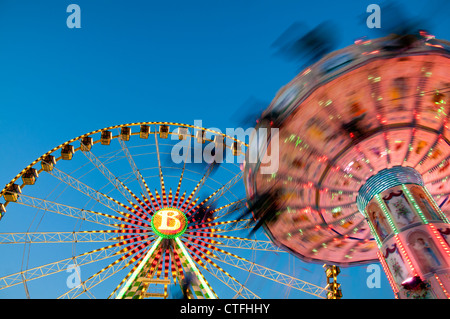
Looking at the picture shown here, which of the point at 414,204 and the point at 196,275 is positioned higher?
the point at 196,275

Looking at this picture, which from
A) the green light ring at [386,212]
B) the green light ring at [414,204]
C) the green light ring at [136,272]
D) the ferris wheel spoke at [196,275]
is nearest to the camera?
the green light ring at [414,204]

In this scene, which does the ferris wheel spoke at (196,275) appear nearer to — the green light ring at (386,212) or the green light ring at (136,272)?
the green light ring at (136,272)

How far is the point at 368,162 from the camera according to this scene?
9039mm

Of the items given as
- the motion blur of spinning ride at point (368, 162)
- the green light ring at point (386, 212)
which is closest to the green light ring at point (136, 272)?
the motion blur of spinning ride at point (368, 162)

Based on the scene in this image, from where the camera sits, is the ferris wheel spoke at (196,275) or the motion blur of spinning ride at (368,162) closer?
the motion blur of spinning ride at (368,162)

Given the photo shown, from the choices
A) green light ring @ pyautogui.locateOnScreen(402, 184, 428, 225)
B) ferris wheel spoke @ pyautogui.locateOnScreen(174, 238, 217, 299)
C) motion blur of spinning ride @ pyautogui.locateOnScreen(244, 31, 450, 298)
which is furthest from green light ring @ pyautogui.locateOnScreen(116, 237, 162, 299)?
green light ring @ pyautogui.locateOnScreen(402, 184, 428, 225)

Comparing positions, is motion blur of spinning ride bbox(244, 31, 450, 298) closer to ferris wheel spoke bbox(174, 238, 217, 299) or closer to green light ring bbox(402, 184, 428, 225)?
green light ring bbox(402, 184, 428, 225)

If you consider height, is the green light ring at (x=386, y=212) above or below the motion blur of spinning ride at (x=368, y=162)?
below

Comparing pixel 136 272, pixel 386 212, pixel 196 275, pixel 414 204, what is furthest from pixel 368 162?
pixel 136 272

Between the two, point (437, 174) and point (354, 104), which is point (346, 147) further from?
point (437, 174)

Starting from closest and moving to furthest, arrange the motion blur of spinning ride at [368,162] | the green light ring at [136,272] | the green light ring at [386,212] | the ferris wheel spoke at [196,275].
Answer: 1. the motion blur of spinning ride at [368,162]
2. the green light ring at [386,212]
3. the green light ring at [136,272]
4. the ferris wheel spoke at [196,275]

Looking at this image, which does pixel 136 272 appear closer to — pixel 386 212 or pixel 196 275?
pixel 196 275

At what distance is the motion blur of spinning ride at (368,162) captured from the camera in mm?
7066

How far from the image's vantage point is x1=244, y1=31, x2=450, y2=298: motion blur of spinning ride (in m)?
7.07
